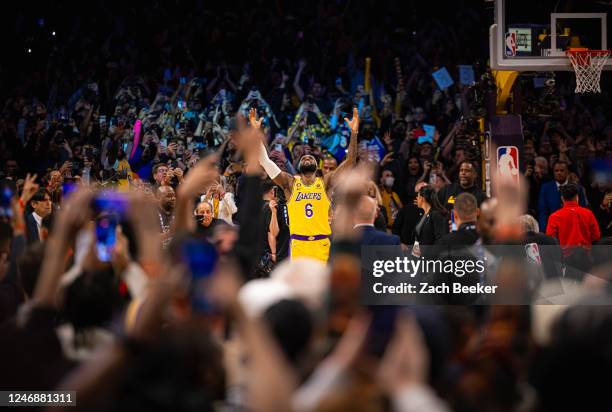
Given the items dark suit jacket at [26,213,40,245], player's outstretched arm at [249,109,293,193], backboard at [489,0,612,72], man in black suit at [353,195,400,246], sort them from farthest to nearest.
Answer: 1. backboard at [489,0,612,72]
2. player's outstretched arm at [249,109,293,193]
3. dark suit jacket at [26,213,40,245]
4. man in black suit at [353,195,400,246]

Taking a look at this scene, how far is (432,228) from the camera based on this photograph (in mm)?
10148

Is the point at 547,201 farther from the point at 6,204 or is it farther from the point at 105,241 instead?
the point at 105,241

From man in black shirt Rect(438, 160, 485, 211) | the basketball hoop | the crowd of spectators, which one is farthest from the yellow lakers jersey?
the basketball hoop

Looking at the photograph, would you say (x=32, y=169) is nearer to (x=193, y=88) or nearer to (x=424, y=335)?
(x=193, y=88)

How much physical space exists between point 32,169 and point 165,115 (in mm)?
3007

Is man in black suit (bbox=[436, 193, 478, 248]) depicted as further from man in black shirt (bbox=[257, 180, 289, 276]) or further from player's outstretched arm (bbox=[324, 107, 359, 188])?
man in black shirt (bbox=[257, 180, 289, 276])

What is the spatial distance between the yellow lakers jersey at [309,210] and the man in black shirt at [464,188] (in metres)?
1.43

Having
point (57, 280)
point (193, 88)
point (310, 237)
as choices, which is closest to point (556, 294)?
point (310, 237)

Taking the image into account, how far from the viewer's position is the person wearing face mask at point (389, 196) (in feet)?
44.0

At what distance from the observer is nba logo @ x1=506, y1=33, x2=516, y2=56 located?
38.8ft

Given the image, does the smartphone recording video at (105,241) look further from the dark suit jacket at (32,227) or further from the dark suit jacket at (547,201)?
the dark suit jacket at (547,201)

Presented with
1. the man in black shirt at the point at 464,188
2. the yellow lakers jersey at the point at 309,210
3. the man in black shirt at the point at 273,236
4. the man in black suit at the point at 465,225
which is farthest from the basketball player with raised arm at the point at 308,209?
the man in black suit at the point at 465,225

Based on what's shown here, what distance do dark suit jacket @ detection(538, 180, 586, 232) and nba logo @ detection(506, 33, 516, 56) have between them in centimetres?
210

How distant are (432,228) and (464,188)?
0.65 m
